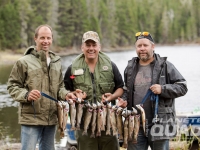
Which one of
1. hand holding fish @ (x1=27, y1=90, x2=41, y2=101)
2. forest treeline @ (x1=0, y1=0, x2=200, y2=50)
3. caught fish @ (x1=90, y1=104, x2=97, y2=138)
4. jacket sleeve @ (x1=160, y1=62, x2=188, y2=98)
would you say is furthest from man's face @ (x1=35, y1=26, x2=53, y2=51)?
forest treeline @ (x1=0, y1=0, x2=200, y2=50)

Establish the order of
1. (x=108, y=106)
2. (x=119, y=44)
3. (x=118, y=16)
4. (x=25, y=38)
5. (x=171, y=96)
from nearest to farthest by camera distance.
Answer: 1. (x=171, y=96)
2. (x=108, y=106)
3. (x=25, y=38)
4. (x=119, y=44)
5. (x=118, y=16)

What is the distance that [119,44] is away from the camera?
82.9 m

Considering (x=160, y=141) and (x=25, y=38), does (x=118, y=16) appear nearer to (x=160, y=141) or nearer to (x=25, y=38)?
(x=25, y=38)

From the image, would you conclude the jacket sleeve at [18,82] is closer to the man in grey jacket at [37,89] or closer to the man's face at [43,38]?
the man in grey jacket at [37,89]

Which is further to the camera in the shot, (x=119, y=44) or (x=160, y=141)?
(x=119, y=44)

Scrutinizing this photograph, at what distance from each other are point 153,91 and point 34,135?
1.64 metres

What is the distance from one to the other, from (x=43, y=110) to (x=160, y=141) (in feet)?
5.17

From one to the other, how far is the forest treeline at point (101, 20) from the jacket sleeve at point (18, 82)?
42730 millimetres

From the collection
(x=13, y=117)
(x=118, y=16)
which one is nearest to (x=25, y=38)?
(x=13, y=117)

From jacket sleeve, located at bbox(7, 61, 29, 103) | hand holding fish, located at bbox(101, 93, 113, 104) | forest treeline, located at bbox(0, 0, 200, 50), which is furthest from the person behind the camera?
forest treeline, located at bbox(0, 0, 200, 50)

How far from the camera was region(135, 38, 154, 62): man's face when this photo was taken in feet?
13.8

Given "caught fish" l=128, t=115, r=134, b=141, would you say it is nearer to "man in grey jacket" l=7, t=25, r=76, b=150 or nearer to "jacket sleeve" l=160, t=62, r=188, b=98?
"jacket sleeve" l=160, t=62, r=188, b=98

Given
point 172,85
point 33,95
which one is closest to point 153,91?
point 172,85

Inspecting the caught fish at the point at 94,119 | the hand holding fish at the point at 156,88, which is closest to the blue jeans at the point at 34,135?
the caught fish at the point at 94,119
